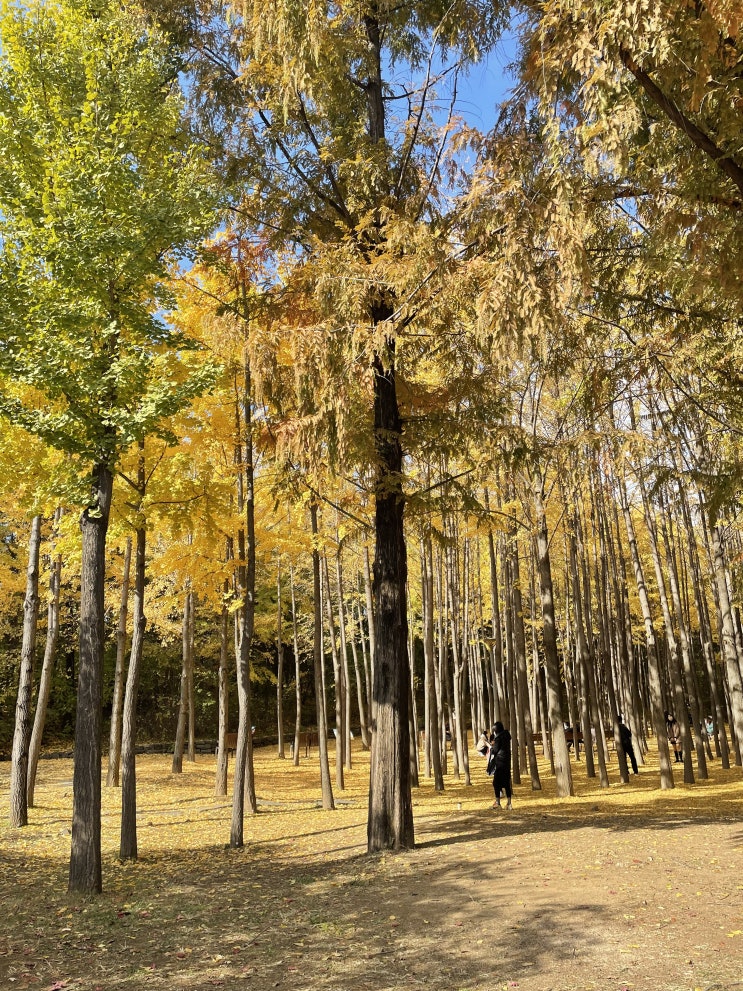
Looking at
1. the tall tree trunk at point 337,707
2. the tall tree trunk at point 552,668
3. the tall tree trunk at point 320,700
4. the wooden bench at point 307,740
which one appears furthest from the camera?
the wooden bench at point 307,740

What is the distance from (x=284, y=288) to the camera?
9.90 metres

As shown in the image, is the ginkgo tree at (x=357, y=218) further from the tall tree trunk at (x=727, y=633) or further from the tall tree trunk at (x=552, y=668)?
the tall tree trunk at (x=727, y=633)

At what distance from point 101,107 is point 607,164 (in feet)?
20.5

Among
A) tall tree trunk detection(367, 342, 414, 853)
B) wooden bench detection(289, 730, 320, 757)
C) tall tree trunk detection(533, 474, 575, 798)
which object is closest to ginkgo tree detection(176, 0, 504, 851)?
tall tree trunk detection(367, 342, 414, 853)

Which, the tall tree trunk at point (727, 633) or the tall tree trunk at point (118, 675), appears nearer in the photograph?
the tall tree trunk at point (727, 633)

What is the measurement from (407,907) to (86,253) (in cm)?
699

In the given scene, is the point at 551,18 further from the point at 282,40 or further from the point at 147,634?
the point at 147,634

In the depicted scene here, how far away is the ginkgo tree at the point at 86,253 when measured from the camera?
7.51m

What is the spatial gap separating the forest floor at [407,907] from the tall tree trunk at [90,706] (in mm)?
393

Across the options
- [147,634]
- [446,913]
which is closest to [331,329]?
[446,913]

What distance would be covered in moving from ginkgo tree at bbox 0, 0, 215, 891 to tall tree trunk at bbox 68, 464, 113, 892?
14 millimetres

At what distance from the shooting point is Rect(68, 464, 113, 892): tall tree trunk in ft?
24.2

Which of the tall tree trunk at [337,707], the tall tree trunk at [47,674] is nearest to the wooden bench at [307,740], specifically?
the tall tree trunk at [337,707]

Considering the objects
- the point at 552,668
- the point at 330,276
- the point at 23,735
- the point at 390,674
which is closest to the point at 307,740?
the point at 552,668
